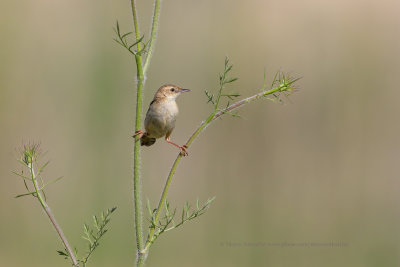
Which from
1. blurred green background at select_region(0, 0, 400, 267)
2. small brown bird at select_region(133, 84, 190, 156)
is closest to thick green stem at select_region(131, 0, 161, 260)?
small brown bird at select_region(133, 84, 190, 156)

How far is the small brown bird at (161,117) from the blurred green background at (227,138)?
305cm

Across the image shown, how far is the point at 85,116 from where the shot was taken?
7.79m

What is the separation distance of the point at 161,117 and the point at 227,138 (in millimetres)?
5556

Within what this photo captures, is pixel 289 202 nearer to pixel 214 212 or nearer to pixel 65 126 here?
pixel 214 212

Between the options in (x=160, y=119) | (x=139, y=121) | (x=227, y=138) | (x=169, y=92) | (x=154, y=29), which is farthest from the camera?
(x=227, y=138)

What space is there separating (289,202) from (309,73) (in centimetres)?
232

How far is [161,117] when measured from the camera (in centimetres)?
279

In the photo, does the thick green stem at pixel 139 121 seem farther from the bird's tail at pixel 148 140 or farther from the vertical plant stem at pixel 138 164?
the bird's tail at pixel 148 140

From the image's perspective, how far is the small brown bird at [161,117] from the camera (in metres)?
2.75

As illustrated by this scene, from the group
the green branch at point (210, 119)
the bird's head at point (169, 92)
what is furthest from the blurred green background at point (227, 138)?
the green branch at point (210, 119)

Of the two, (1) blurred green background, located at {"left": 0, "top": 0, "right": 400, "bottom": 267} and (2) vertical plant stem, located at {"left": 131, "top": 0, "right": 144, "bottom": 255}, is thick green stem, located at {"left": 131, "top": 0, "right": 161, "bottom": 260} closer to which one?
(2) vertical plant stem, located at {"left": 131, "top": 0, "right": 144, "bottom": 255}

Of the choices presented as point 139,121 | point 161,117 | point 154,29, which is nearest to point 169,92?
point 161,117

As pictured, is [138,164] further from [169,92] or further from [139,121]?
[169,92]

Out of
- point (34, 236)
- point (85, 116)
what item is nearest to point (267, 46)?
point (85, 116)
